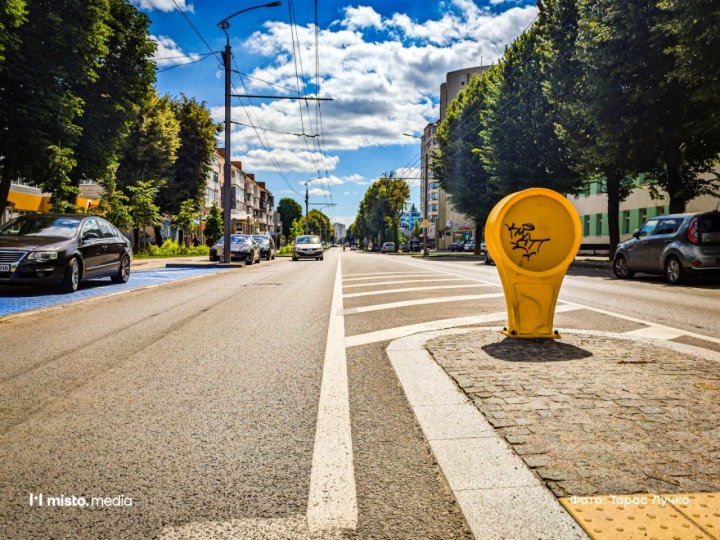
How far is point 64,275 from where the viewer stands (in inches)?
420

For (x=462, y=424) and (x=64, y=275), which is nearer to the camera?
(x=462, y=424)

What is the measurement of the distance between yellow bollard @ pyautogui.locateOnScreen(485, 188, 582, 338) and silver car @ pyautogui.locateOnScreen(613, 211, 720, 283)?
31.9ft

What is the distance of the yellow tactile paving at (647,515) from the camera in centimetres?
185

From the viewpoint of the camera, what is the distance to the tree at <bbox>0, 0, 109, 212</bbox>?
15.8 m

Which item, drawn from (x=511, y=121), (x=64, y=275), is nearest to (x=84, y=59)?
(x=64, y=275)

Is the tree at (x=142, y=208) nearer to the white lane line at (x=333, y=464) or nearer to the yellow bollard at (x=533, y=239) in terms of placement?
the yellow bollard at (x=533, y=239)

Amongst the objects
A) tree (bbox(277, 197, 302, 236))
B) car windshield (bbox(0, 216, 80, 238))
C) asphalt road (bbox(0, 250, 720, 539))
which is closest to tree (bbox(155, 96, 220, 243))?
car windshield (bbox(0, 216, 80, 238))

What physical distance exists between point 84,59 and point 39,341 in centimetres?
1525

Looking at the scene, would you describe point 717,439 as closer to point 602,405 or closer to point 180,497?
point 602,405

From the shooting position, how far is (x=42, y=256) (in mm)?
10289

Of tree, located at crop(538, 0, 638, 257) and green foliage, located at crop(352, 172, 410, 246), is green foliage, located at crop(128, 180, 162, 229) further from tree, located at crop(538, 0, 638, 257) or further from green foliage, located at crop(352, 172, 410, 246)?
green foliage, located at crop(352, 172, 410, 246)

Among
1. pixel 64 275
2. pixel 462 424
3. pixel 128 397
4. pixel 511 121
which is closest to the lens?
pixel 462 424

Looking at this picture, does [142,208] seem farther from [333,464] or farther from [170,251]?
[333,464]

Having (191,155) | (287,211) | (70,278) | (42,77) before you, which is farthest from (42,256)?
(287,211)
